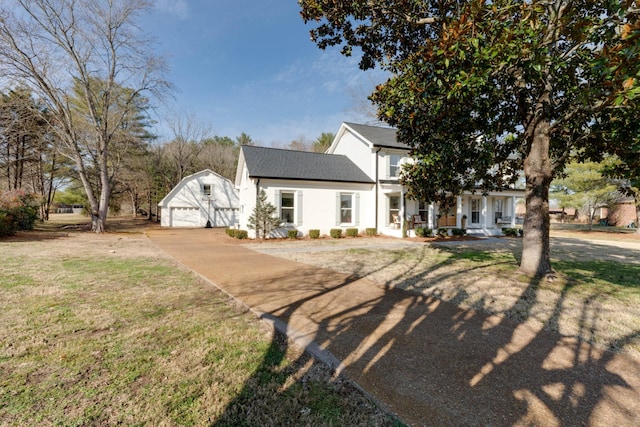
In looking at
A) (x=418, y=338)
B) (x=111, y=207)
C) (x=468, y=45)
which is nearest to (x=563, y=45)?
(x=468, y=45)

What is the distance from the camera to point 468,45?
4648mm

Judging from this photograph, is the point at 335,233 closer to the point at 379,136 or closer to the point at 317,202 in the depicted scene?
the point at 317,202

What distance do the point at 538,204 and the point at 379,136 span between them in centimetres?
1351

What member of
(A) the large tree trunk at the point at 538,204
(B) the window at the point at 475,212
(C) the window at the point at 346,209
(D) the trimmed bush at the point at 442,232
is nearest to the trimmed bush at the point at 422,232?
(D) the trimmed bush at the point at 442,232

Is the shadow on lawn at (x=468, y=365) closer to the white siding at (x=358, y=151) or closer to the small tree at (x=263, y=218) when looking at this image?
the small tree at (x=263, y=218)

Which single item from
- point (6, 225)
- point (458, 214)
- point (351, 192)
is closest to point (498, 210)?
point (458, 214)

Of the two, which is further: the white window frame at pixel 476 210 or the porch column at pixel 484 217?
the white window frame at pixel 476 210

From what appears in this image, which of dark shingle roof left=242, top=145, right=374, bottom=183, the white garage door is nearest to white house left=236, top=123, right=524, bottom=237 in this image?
dark shingle roof left=242, top=145, right=374, bottom=183

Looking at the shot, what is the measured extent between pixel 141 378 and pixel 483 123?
8.24m

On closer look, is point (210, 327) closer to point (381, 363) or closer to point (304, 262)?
point (381, 363)

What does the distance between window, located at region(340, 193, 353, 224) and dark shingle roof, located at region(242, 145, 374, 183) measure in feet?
3.65

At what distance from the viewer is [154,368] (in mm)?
2854

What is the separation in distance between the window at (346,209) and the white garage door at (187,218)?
603 inches

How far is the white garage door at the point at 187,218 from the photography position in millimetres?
26125
